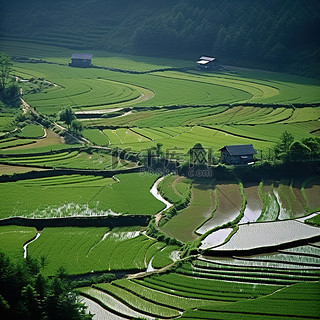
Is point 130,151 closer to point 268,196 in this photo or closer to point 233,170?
point 233,170

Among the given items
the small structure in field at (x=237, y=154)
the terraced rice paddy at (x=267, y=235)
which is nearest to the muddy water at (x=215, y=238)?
the terraced rice paddy at (x=267, y=235)

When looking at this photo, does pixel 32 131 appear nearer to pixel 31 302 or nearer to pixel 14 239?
pixel 14 239

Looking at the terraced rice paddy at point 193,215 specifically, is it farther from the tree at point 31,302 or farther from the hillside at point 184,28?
the hillside at point 184,28

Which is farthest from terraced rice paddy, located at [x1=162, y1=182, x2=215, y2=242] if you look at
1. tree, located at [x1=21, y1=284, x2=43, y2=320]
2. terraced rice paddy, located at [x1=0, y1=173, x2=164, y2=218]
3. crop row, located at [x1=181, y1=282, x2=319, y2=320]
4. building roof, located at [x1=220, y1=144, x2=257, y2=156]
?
tree, located at [x1=21, y1=284, x2=43, y2=320]

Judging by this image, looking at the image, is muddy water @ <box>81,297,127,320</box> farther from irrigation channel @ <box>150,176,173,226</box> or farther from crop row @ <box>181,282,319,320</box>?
irrigation channel @ <box>150,176,173,226</box>

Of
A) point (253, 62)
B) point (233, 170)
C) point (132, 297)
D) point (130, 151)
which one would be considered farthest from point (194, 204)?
point (253, 62)

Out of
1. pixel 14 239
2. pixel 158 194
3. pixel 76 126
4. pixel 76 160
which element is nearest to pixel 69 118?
pixel 76 126
